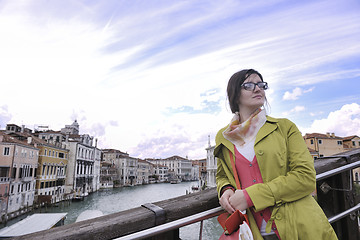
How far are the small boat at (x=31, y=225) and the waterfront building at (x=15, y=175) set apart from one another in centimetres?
775

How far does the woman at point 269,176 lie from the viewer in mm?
1000

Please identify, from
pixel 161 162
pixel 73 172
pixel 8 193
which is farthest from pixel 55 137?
pixel 161 162

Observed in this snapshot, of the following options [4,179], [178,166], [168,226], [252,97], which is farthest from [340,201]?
[178,166]

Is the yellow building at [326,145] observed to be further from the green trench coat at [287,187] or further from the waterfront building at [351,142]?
the green trench coat at [287,187]

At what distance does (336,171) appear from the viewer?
4.42ft

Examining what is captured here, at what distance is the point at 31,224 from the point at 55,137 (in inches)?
994

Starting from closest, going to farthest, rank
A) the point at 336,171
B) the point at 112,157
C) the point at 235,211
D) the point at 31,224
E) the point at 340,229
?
the point at 235,211
the point at 336,171
the point at 340,229
the point at 31,224
the point at 112,157

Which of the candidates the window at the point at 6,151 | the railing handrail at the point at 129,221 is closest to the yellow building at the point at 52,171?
the window at the point at 6,151

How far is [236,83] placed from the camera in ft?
4.51

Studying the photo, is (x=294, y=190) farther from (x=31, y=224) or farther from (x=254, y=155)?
(x=31, y=224)

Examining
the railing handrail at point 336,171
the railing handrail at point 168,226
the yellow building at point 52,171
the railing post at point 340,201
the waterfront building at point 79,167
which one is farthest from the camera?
the waterfront building at point 79,167

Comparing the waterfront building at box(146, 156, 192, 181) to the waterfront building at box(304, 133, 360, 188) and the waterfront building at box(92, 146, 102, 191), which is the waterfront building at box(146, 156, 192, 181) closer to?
the waterfront building at box(92, 146, 102, 191)

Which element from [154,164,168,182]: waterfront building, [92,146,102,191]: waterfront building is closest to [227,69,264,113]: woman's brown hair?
[92,146,102,191]: waterfront building

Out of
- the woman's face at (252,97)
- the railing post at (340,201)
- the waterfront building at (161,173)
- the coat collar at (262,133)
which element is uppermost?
the woman's face at (252,97)
